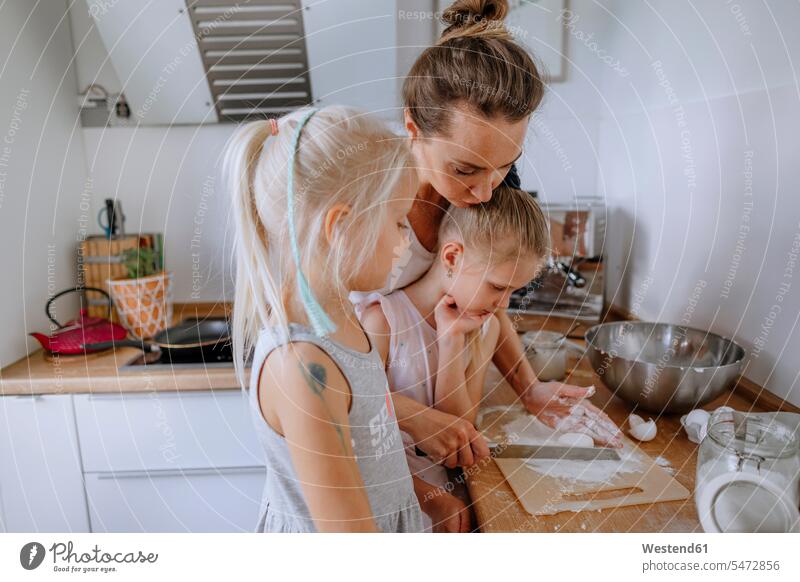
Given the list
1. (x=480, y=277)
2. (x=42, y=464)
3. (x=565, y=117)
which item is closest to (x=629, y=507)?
(x=480, y=277)

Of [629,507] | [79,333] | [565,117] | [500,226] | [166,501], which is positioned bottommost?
[166,501]

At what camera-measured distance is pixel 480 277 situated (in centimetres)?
53

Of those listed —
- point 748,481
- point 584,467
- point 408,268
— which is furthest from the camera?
point 408,268

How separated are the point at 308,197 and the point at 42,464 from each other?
1.58 ft

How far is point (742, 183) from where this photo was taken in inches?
19.0

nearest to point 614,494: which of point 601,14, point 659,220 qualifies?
point 659,220

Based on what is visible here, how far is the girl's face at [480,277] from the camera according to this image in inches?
20.3

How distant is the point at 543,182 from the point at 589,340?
0.18 metres

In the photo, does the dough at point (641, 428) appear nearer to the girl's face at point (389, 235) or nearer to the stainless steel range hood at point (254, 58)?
the girl's face at point (389, 235)

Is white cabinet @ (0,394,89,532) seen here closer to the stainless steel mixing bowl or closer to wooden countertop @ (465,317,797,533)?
wooden countertop @ (465,317,797,533)

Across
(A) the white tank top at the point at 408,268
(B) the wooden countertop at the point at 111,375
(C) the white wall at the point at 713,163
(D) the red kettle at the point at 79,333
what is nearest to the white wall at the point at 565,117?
(C) the white wall at the point at 713,163

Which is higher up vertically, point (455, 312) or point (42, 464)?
point (455, 312)

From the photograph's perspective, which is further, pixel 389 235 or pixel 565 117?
pixel 565 117

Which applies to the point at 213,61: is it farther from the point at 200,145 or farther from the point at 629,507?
the point at 629,507
